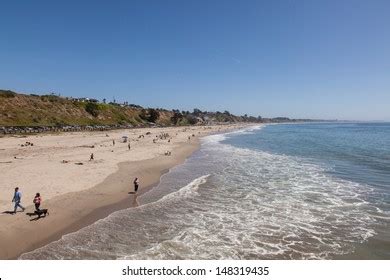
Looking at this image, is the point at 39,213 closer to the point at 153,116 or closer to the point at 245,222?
the point at 245,222

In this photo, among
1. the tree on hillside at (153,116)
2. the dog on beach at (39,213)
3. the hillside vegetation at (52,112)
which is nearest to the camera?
the dog on beach at (39,213)

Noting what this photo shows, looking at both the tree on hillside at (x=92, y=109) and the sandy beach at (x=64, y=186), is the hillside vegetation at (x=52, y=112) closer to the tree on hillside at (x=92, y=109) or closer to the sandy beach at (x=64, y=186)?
the tree on hillside at (x=92, y=109)

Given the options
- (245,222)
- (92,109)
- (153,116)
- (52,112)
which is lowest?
(245,222)

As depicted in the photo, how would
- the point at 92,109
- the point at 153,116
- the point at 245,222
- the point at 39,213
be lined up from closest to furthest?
the point at 39,213 < the point at 245,222 < the point at 92,109 < the point at 153,116

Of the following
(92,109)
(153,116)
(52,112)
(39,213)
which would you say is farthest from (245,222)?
(153,116)

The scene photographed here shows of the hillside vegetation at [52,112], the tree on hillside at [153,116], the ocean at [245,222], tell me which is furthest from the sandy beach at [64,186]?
the tree on hillside at [153,116]

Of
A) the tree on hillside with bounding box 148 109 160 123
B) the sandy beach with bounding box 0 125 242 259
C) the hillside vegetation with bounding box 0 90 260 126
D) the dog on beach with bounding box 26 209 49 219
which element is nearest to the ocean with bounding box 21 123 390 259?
the sandy beach with bounding box 0 125 242 259

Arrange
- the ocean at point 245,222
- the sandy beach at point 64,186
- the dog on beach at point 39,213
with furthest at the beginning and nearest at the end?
1. the dog on beach at point 39,213
2. the sandy beach at point 64,186
3. the ocean at point 245,222

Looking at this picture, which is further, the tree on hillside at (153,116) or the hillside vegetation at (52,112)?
the tree on hillside at (153,116)

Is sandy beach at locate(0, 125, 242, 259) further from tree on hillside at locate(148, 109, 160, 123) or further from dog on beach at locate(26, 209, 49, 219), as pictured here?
tree on hillside at locate(148, 109, 160, 123)

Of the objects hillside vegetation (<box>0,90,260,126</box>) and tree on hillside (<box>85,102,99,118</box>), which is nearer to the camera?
hillside vegetation (<box>0,90,260,126</box>)

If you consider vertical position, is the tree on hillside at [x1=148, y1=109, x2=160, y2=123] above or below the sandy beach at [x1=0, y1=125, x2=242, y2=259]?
above

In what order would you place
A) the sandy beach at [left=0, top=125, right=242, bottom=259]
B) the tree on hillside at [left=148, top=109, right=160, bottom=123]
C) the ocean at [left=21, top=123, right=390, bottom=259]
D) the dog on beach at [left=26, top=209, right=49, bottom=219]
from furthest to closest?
the tree on hillside at [left=148, top=109, right=160, bottom=123] → the dog on beach at [left=26, top=209, right=49, bottom=219] → the sandy beach at [left=0, top=125, right=242, bottom=259] → the ocean at [left=21, top=123, right=390, bottom=259]
